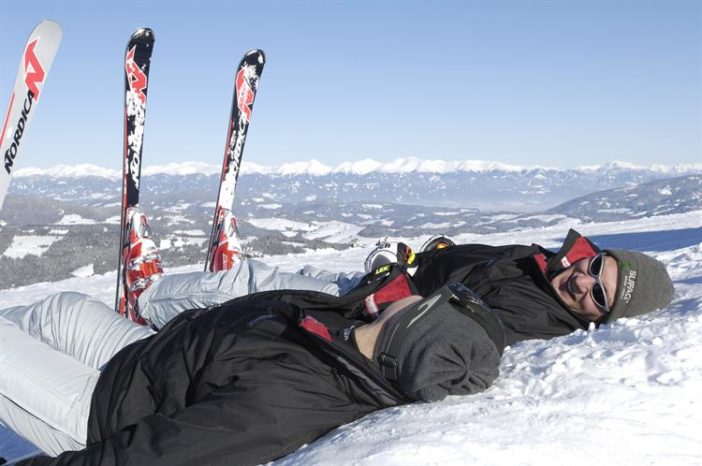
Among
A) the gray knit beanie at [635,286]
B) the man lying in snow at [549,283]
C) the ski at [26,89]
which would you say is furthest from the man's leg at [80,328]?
the gray knit beanie at [635,286]

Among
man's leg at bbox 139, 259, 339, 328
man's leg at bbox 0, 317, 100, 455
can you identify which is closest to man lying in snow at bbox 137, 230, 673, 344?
man's leg at bbox 139, 259, 339, 328

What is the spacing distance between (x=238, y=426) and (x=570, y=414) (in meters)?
1.02

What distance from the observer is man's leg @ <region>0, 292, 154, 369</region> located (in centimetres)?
268

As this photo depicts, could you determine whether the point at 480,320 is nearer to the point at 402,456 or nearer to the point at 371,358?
the point at 371,358

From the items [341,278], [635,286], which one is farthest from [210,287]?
[635,286]

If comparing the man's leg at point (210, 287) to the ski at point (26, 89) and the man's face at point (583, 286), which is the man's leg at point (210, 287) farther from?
the man's face at point (583, 286)

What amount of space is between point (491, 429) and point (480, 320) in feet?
1.41

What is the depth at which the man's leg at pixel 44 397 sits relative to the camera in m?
2.18

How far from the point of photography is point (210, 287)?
4109 millimetres

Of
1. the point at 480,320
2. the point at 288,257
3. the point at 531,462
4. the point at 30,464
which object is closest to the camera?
the point at 531,462

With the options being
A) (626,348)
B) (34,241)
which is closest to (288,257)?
(626,348)

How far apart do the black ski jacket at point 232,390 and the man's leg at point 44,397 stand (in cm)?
7

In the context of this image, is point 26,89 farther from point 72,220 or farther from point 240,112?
point 72,220

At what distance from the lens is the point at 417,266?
3.83 meters
